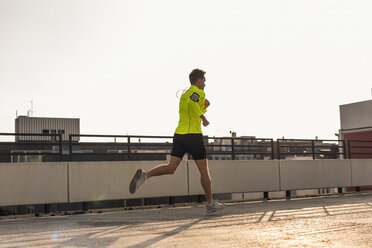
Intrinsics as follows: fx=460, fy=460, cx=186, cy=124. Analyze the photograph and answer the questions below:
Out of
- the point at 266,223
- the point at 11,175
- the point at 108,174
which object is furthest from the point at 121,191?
the point at 266,223

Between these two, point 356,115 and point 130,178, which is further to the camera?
point 356,115

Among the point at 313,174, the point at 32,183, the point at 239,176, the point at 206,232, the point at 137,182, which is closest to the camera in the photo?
the point at 206,232

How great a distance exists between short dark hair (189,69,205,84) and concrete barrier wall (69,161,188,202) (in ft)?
8.22

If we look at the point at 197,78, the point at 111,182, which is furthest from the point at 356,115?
the point at 197,78

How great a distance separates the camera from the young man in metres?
6.36

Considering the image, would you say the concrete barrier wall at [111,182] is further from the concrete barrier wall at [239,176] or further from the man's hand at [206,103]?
the man's hand at [206,103]

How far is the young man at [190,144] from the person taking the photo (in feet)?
20.9

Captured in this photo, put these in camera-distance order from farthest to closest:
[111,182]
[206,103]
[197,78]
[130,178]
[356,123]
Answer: [356,123], [130,178], [111,182], [197,78], [206,103]

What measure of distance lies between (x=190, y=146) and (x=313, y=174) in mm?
6038

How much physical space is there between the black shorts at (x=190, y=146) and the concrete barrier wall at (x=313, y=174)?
489 cm

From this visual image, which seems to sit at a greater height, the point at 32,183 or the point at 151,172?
the point at 151,172

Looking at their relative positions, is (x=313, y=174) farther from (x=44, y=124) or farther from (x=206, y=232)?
(x=44, y=124)

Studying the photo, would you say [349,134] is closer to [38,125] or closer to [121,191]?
[121,191]

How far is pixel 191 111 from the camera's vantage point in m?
6.43
